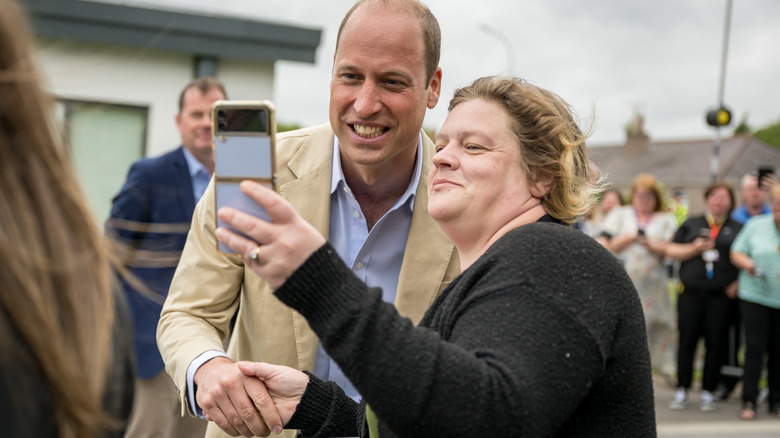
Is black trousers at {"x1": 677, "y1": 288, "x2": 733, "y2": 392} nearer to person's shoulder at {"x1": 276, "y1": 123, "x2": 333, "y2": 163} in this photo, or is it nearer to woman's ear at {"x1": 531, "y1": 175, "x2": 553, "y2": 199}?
person's shoulder at {"x1": 276, "y1": 123, "x2": 333, "y2": 163}

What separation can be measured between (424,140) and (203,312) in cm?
113

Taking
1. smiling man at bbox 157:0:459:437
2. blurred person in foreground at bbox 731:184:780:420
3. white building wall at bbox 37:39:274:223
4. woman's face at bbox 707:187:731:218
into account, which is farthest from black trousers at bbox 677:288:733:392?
smiling man at bbox 157:0:459:437

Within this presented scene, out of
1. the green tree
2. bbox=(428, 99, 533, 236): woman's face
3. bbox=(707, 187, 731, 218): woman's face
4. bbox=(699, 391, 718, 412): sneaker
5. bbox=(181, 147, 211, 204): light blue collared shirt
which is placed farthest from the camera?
the green tree

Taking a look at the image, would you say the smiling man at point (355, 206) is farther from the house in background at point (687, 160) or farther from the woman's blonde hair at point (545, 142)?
the house in background at point (687, 160)

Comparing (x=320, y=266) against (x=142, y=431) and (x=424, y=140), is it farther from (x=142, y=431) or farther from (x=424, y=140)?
(x=142, y=431)

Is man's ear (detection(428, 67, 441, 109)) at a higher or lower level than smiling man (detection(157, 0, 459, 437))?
higher

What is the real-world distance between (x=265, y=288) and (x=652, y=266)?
756cm

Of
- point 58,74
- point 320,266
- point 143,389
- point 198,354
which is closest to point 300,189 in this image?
point 198,354

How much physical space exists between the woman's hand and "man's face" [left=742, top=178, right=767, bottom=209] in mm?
8785

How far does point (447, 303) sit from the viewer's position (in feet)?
5.74

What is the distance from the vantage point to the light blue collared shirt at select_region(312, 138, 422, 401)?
2.84m

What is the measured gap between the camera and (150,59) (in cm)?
1053

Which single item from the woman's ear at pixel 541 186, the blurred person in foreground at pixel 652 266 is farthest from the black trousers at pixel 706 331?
the woman's ear at pixel 541 186

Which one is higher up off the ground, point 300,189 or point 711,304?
point 300,189
